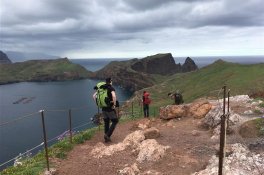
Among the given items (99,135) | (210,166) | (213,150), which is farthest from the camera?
(99,135)

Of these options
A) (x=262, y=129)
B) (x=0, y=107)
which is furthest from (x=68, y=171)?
(x=0, y=107)

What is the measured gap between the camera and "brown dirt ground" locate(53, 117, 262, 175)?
42.3 feet

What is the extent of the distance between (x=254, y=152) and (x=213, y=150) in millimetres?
1828

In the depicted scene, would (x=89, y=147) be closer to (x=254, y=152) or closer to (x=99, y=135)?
(x=99, y=135)

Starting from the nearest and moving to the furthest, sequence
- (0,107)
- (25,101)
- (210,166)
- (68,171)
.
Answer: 1. (210,166)
2. (68,171)
3. (0,107)
4. (25,101)

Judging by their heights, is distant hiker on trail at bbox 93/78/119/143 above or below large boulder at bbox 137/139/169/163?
above

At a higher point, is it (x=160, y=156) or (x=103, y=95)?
(x=103, y=95)

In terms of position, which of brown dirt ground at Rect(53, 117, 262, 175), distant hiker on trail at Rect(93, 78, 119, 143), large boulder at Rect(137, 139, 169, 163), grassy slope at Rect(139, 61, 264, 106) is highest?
distant hiker on trail at Rect(93, 78, 119, 143)

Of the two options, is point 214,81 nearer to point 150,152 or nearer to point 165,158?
point 150,152

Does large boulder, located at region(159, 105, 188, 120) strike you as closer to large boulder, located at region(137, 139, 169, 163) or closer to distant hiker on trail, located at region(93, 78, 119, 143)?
distant hiker on trail, located at region(93, 78, 119, 143)

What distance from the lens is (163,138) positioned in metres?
17.5

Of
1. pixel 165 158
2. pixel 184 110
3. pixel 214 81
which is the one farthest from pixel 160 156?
pixel 214 81

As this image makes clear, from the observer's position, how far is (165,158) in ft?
45.3

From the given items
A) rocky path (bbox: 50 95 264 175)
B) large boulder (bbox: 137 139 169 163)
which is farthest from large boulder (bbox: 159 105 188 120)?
large boulder (bbox: 137 139 169 163)
